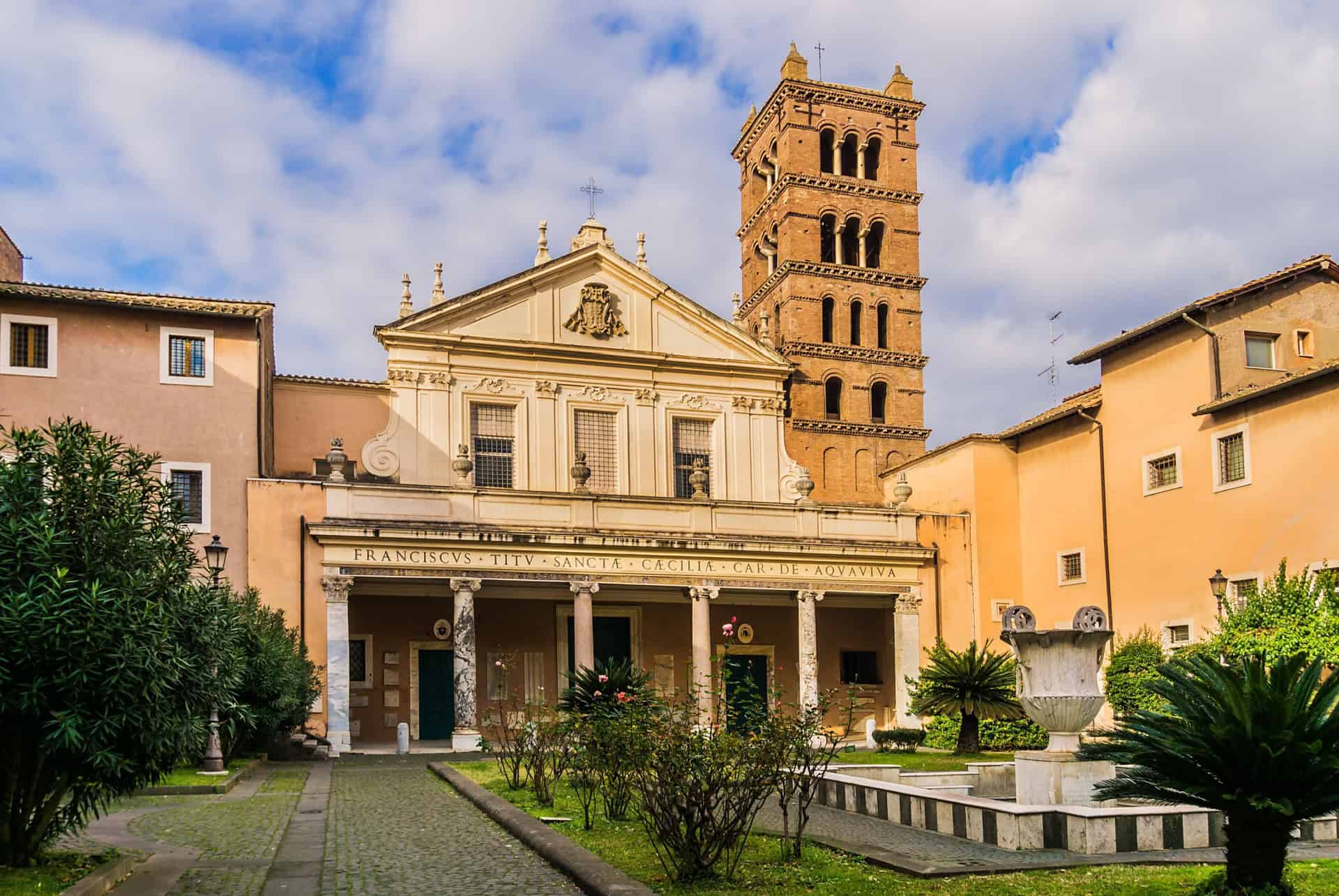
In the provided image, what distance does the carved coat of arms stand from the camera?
35250mm

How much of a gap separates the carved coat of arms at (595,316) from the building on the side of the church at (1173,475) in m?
9.85

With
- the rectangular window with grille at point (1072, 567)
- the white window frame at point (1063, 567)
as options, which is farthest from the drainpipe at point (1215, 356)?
the rectangular window with grille at point (1072, 567)

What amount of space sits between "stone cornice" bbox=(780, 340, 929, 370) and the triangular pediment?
6747mm

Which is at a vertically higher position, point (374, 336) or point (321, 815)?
point (374, 336)

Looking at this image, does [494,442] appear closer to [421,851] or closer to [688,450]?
[688,450]

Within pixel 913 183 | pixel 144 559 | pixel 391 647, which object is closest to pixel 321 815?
pixel 144 559

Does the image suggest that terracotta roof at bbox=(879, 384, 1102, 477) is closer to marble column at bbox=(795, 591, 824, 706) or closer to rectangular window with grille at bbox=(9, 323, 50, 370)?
marble column at bbox=(795, 591, 824, 706)

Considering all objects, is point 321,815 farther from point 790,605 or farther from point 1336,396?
point 790,605

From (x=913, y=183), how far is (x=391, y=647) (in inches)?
1015

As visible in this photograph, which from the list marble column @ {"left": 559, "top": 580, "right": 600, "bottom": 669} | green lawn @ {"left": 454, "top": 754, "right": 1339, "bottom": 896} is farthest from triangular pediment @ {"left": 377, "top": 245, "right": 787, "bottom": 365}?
green lawn @ {"left": 454, "top": 754, "right": 1339, "bottom": 896}

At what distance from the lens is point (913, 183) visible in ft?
154

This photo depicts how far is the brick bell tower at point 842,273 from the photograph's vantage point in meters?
43.4

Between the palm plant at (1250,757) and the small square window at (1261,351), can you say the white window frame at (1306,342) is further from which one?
the palm plant at (1250,757)

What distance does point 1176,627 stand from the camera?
2784cm
